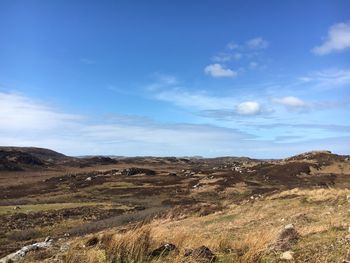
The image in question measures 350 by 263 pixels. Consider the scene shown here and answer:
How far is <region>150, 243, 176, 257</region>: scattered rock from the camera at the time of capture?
8.31 m

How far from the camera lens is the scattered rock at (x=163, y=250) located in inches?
327

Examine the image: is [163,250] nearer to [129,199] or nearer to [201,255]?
[201,255]

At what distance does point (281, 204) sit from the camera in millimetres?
25906

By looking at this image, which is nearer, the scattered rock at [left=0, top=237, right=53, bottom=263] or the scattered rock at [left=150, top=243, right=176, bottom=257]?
the scattered rock at [left=150, top=243, right=176, bottom=257]

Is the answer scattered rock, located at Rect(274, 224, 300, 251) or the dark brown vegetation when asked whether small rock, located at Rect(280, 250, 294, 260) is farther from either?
the dark brown vegetation

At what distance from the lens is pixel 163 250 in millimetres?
8180

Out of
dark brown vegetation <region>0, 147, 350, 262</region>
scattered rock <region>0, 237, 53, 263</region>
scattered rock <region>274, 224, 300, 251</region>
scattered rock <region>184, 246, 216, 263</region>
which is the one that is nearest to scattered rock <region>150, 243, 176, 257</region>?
dark brown vegetation <region>0, 147, 350, 262</region>

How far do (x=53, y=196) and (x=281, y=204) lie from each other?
1498 inches

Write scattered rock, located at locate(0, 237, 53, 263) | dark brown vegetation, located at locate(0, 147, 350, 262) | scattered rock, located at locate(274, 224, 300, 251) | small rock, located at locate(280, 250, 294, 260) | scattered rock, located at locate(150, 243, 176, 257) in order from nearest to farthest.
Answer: small rock, located at locate(280, 250, 294, 260)
scattered rock, located at locate(150, 243, 176, 257)
scattered rock, located at locate(274, 224, 300, 251)
scattered rock, located at locate(0, 237, 53, 263)
dark brown vegetation, located at locate(0, 147, 350, 262)

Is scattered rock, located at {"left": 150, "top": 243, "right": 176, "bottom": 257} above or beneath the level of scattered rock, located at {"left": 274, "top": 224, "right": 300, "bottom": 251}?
beneath

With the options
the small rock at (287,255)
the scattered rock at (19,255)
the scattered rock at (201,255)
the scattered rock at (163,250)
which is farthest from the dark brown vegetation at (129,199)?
the scattered rock at (19,255)

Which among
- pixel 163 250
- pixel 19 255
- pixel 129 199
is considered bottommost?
pixel 129 199

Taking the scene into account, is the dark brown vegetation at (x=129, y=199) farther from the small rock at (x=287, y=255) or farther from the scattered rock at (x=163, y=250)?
the small rock at (x=287, y=255)

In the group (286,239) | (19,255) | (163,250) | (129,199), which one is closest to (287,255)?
(286,239)
